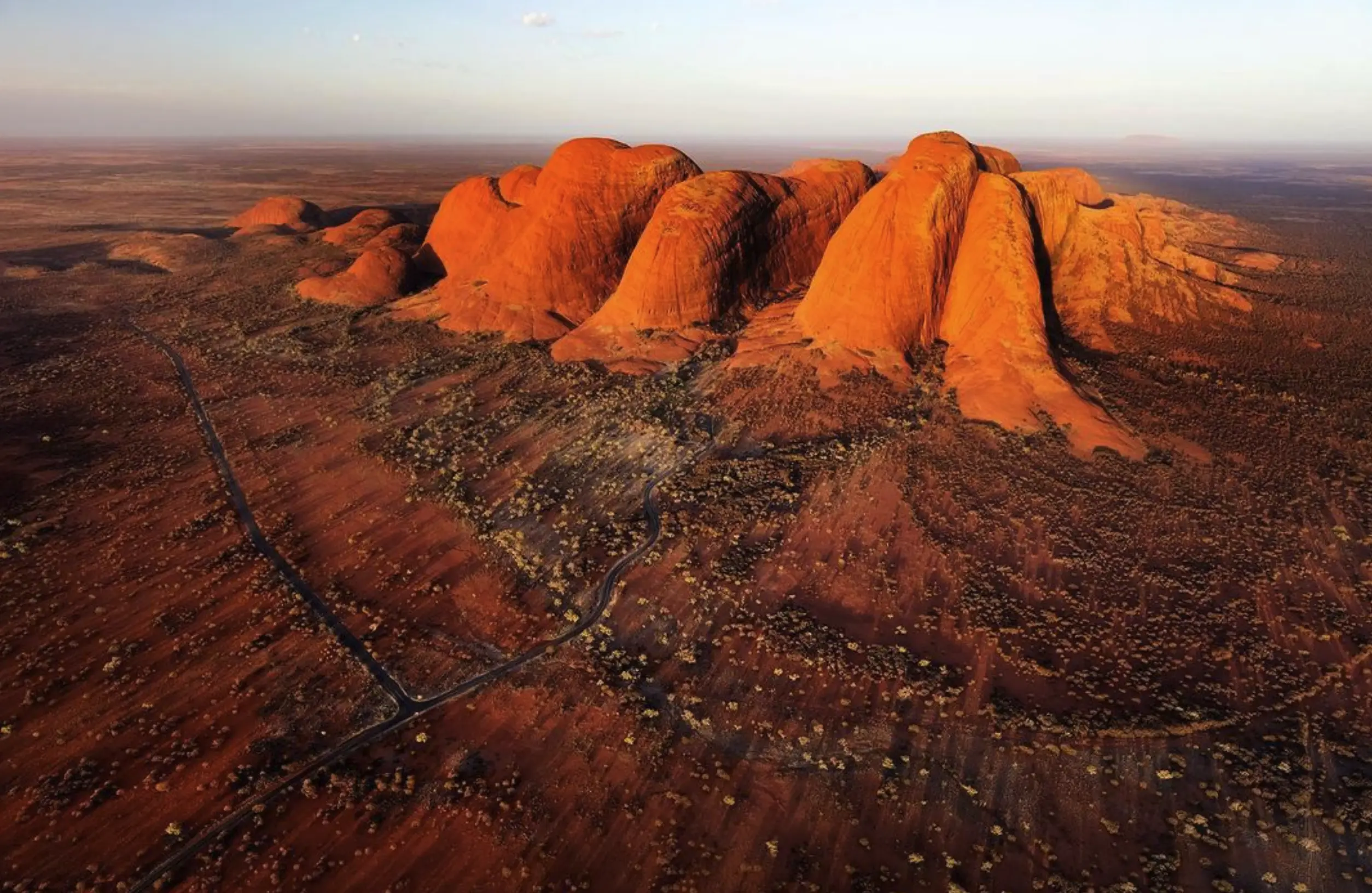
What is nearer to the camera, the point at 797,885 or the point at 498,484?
the point at 797,885

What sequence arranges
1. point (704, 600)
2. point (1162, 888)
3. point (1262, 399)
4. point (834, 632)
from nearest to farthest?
point (1162, 888) → point (834, 632) → point (704, 600) → point (1262, 399)

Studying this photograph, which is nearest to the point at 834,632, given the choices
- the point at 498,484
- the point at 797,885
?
A: the point at 797,885

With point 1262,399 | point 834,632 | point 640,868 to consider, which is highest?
point 1262,399

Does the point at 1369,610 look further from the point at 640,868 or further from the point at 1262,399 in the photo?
the point at 640,868

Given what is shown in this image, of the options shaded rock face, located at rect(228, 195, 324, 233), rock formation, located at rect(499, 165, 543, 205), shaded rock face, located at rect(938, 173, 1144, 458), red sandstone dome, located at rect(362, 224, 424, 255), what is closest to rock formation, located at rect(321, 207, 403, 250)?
red sandstone dome, located at rect(362, 224, 424, 255)

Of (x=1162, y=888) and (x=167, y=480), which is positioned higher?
(x=167, y=480)

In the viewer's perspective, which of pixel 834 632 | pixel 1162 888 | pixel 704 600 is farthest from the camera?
pixel 704 600
